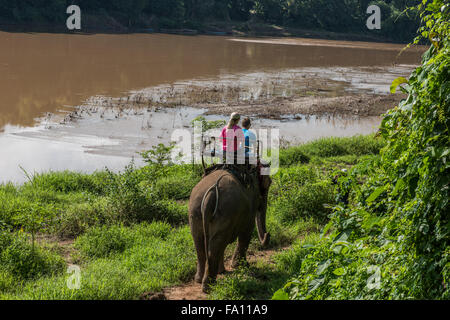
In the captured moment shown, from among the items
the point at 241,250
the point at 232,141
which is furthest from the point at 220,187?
the point at 241,250

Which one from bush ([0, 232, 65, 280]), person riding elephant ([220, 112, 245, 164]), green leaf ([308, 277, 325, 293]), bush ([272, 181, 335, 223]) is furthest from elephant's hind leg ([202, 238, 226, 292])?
bush ([272, 181, 335, 223])

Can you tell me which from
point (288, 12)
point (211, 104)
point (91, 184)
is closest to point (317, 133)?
point (211, 104)

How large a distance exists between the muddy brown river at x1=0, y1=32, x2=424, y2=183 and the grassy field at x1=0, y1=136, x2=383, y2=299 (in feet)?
8.99

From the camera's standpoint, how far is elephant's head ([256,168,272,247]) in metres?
6.50

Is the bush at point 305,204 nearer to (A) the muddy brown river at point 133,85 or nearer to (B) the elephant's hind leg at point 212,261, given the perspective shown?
(B) the elephant's hind leg at point 212,261

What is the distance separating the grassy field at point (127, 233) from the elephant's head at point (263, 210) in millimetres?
205

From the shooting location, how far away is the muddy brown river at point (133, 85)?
13375mm

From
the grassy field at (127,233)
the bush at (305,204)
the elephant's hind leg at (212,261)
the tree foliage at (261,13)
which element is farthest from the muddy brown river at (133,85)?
the tree foliage at (261,13)

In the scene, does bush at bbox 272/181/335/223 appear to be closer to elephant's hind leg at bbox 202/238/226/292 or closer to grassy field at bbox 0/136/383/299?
grassy field at bbox 0/136/383/299

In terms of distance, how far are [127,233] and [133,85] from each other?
1604 centimetres

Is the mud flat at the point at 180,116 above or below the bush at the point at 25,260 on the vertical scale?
above

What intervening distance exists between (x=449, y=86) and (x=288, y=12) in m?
62.6
